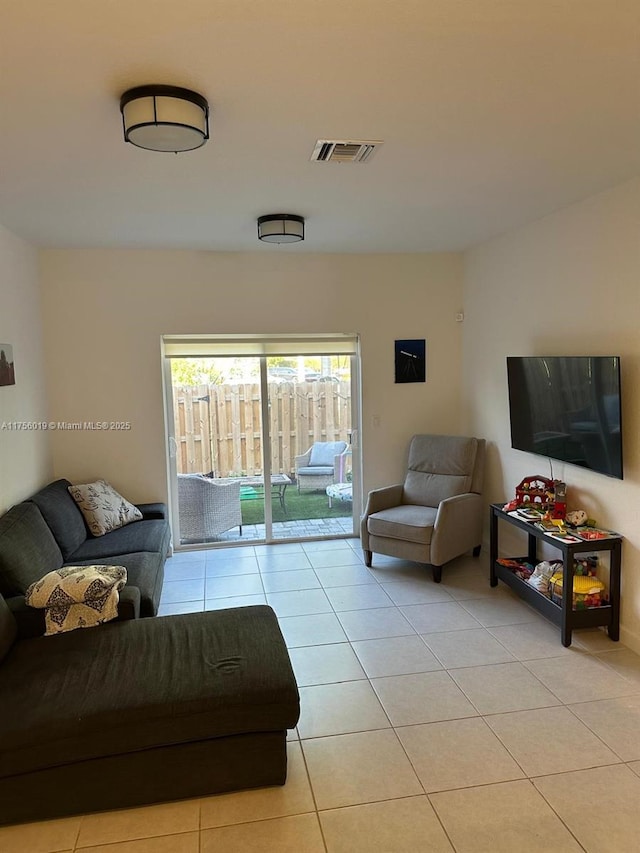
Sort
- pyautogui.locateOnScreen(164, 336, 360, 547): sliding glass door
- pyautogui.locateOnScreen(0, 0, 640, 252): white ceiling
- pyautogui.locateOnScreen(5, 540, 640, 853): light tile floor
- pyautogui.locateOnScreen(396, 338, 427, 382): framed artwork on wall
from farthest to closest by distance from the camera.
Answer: pyautogui.locateOnScreen(396, 338, 427, 382): framed artwork on wall
pyautogui.locateOnScreen(164, 336, 360, 547): sliding glass door
pyautogui.locateOnScreen(5, 540, 640, 853): light tile floor
pyautogui.locateOnScreen(0, 0, 640, 252): white ceiling

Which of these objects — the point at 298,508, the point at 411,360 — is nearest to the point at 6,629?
the point at 298,508

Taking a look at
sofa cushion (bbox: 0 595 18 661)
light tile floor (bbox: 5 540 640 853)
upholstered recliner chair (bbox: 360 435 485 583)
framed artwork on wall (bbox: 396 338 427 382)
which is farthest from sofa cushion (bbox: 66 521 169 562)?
framed artwork on wall (bbox: 396 338 427 382)

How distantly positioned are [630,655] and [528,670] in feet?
2.07

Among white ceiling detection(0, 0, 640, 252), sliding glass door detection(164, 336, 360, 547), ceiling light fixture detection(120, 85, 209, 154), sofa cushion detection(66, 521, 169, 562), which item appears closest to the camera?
white ceiling detection(0, 0, 640, 252)

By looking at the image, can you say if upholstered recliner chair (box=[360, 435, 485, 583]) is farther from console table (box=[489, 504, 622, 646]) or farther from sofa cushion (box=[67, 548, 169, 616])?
sofa cushion (box=[67, 548, 169, 616])

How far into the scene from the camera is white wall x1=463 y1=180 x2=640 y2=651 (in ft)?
10.8

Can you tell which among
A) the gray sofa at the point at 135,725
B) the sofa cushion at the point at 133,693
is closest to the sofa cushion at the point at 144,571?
the sofa cushion at the point at 133,693

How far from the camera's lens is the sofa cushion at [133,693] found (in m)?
2.16

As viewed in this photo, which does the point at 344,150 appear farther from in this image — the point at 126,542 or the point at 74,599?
the point at 126,542

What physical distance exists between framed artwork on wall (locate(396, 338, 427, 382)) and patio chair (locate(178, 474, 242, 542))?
1.86m

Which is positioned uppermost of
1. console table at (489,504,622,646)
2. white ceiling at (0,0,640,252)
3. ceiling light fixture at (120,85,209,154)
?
white ceiling at (0,0,640,252)

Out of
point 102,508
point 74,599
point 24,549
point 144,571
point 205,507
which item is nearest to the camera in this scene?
point 74,599

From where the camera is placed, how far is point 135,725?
2.20 meters

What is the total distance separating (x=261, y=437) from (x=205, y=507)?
82 cm
